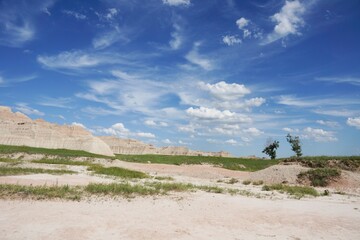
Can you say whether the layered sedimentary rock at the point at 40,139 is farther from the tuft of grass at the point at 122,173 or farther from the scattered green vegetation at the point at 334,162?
the scattered green vegetation at the point at 334,162

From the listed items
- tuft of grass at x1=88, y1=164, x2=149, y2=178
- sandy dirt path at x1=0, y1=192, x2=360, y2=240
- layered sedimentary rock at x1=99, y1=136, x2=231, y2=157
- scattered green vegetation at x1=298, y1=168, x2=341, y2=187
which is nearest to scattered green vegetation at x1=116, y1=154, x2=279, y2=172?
scattered green vegetation at x1=298, y1=168, x2=341, y2=187

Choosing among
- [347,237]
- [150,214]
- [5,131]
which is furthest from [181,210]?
[5,131]

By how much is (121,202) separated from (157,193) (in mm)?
2988

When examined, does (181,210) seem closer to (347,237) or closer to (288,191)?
(347,237)

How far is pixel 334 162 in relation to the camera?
3175 cm

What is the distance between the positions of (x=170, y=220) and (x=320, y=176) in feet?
61.0

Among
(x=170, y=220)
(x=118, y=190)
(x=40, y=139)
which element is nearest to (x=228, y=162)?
(x=118, y=190)

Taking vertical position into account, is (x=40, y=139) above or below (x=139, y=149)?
below

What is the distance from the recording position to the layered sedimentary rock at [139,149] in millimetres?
142375

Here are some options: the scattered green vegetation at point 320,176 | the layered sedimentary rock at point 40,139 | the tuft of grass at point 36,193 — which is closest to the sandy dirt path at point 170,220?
the tuft of grass at point 36,193

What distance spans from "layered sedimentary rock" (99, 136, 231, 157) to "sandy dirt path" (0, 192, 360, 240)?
418ft

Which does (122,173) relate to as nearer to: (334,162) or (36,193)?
(36,193)

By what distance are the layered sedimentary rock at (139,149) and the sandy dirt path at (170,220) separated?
418 feet

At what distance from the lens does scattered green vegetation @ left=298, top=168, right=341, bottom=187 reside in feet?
79.9
